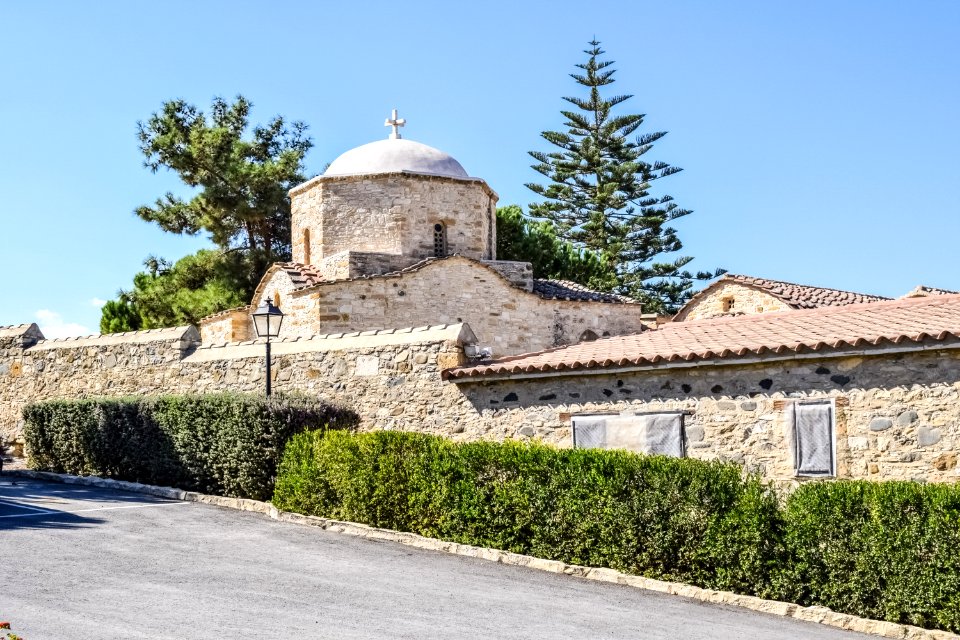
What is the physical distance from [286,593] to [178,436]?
720 cm

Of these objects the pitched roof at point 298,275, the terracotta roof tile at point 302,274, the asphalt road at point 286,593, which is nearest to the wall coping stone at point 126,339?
the pitched roof at point 298,275

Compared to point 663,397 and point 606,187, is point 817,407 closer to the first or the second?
point 663,397

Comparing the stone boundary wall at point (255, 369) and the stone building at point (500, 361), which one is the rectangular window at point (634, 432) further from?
the stone boundary wall at point (255, 369)

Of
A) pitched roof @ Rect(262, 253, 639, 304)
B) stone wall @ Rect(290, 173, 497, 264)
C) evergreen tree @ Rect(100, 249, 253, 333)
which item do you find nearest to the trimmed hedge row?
pitched roof @ Rect(262, 253, 639, 304)

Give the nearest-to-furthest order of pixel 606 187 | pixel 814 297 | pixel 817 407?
pixel 817 407
pixel 814 297
pixel 606 187

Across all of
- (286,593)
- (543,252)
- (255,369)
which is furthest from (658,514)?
(543,252)

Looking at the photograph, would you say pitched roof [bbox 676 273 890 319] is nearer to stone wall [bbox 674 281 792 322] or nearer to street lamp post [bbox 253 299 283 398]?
stone wall [bbox 674 281 792 322]

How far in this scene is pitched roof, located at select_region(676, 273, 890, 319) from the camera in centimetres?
2702

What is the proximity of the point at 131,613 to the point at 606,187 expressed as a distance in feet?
116

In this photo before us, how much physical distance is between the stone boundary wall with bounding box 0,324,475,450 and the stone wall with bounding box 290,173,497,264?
704 centimetres

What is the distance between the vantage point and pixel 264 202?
36250 mm

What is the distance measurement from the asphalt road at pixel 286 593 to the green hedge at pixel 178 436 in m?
1.74

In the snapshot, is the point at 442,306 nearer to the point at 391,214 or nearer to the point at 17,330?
the point at 391,214

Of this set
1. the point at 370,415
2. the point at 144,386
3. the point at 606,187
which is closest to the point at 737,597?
the point at 370,415
